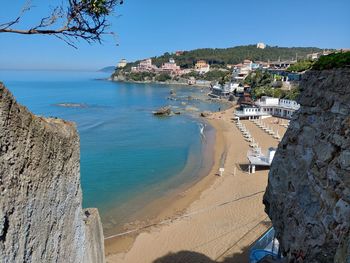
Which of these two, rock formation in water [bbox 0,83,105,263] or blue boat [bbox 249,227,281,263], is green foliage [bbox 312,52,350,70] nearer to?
rock formation in water [bbox 0,83,105,263]

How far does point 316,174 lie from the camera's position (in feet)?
21.1

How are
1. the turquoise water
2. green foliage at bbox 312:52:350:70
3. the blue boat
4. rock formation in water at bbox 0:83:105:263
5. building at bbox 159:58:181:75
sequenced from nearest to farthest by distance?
rock formation in water at bbox 0:83:105:263
green foliage at bbox 312:52:350:70
the blue boat
the turquoise water
building at bbox 159:58:181:75

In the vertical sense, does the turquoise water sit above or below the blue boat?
below

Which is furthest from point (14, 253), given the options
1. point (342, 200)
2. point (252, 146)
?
point (252, 146)

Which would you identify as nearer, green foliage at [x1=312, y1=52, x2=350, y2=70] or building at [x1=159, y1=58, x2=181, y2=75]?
green foliage at [x1=312, y1=52, x2=350, y2=70]

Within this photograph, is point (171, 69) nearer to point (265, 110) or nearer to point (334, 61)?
point (265, 110)

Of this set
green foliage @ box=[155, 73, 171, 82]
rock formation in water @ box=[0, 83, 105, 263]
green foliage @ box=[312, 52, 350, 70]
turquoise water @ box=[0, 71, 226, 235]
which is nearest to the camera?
rock formation in water @ box=[0, 83, 105, 263]

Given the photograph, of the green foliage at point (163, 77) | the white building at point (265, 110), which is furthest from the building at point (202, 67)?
the white building at point (265, 110)

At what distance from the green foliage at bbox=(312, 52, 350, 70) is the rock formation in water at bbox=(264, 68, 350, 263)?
0.41 feet

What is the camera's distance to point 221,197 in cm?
2038

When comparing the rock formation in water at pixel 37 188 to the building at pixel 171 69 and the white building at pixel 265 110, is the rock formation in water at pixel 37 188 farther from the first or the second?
the building at pixel 171 69

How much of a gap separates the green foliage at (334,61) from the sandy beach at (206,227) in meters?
8.31

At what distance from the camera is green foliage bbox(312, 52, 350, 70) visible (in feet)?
20.6

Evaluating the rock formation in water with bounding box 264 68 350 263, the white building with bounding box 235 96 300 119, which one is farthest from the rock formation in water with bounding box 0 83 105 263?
the white building with bounding box 235 96 300 119
